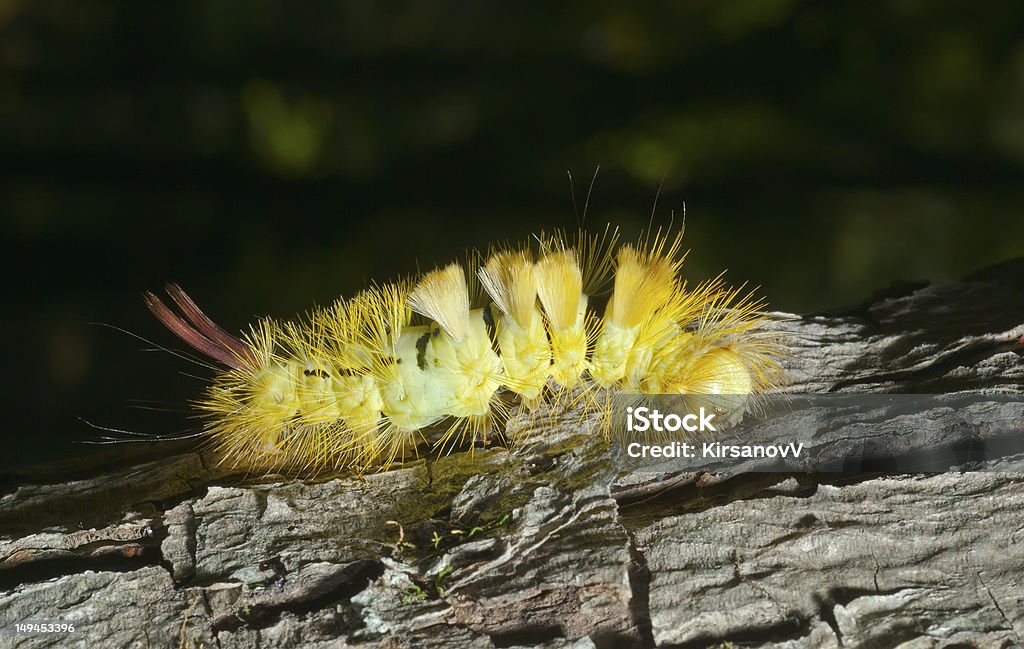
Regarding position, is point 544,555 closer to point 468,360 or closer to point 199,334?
point 468,360

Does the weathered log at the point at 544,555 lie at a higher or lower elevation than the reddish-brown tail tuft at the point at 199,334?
lower

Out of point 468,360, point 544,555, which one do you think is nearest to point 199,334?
point 468,360

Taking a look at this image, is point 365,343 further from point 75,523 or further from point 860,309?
point 860,309

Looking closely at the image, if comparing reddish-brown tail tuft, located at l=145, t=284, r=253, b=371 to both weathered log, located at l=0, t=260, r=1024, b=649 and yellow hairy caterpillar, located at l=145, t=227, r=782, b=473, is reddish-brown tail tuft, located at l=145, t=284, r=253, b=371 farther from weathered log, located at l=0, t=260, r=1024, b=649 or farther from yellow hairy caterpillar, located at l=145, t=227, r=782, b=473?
weathered log, located at l=0, t=260, r=1024, b=649

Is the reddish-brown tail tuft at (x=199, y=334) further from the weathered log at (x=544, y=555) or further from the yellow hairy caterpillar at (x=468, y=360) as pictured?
the weathered log at (x=544, y=555)

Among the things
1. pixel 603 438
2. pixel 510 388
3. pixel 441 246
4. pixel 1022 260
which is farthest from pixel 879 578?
pixel 441 246

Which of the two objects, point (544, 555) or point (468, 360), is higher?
point (468, 360)

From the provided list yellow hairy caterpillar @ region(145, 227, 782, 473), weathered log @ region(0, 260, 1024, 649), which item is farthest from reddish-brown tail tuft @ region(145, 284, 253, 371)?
weathered log @ region(0, 260, 1024, 649)

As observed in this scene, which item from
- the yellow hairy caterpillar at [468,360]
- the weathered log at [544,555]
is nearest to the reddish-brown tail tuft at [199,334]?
the yellow hairy caterpillar at [468,360]
